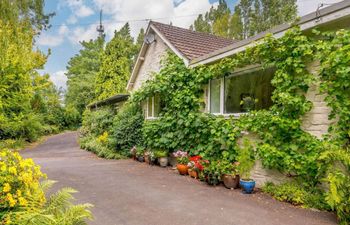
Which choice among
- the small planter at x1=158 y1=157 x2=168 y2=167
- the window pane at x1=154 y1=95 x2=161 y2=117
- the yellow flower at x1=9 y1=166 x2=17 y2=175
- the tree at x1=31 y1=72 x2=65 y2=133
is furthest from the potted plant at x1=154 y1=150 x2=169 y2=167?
the tree at x1=31 y1=72 x2=65 y2=133

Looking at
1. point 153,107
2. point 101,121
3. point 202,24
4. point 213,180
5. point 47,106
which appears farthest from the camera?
point 202,24

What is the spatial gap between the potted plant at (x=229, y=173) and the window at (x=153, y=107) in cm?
474

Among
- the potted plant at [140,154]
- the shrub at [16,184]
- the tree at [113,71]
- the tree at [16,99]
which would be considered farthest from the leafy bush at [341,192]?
the tree at [113,71]

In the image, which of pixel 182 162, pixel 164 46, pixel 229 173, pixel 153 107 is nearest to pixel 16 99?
pixel 153 107

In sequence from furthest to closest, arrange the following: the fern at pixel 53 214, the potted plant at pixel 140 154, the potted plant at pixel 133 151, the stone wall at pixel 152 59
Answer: the stone wall at pixel 152 59 < the potted plant at pixel 133 151 < the potted plant at pixel 140 154 < the fern at pixel 53 214

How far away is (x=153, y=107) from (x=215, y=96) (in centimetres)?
380

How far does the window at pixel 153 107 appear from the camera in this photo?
1002cm

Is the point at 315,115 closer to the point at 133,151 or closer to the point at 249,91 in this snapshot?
the point at 249,91

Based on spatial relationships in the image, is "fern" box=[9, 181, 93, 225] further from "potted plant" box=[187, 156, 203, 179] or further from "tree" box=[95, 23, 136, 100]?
"tree" box=[95, 23, 136, 100]

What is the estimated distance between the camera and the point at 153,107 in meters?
10.4

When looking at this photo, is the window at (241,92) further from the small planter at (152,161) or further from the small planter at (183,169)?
the small planter at (152,161)

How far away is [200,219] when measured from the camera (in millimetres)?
3805

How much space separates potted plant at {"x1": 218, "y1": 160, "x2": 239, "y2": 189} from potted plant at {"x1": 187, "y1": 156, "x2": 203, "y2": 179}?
0.67m

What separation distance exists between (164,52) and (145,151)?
14.6 feet
